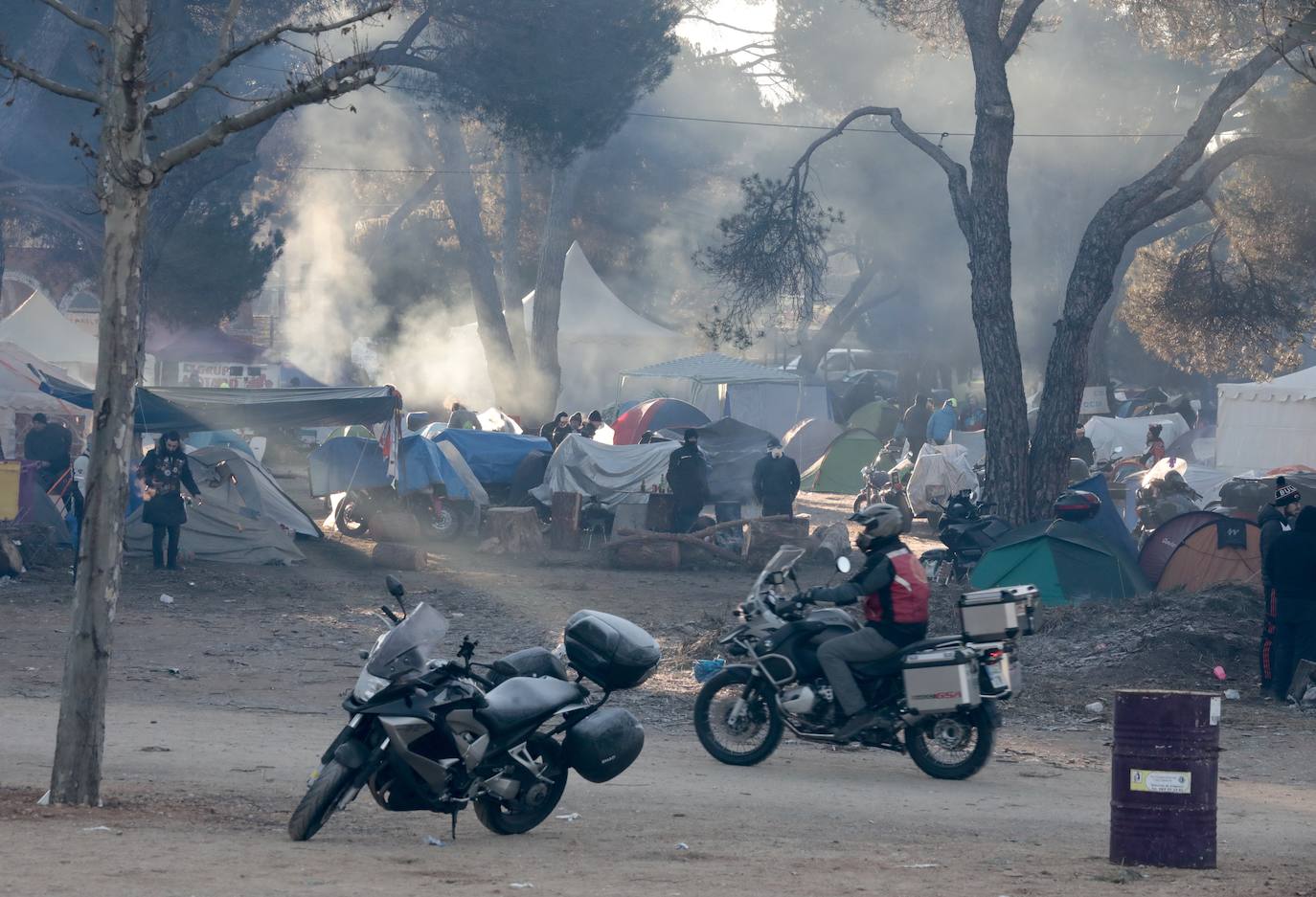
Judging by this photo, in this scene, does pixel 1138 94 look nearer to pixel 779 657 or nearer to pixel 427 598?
pixel 427 598

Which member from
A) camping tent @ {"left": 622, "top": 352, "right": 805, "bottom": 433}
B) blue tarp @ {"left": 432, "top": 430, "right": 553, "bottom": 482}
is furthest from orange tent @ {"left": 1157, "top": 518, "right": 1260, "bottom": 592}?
camping tent @ {"left": 622, "top": 352, "right": 805, "bottom": 433}

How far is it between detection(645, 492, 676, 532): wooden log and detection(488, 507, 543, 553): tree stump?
1689mm

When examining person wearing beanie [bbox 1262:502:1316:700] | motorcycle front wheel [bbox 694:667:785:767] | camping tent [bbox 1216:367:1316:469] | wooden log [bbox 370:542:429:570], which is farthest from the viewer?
camping tent [bbox 1216:367:1316:469]

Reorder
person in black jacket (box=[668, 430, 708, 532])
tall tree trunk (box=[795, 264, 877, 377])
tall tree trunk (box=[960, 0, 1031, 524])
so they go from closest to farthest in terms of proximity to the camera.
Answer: tall tree trunk (box=[960, 0, 1031, 524]) → person in black jacket (box=[668, 430, 708, 532]) → tall tree trunk (box=[795, 264, 877, 377])

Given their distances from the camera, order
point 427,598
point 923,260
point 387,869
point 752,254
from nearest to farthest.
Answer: point 387,869
point 427,598
point 752,254
point 923,260

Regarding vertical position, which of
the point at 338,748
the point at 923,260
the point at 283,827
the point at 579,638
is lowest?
the point at 283,827

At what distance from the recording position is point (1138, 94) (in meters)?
41.3

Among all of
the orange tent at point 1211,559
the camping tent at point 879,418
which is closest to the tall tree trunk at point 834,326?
the camping tent at point 879,418

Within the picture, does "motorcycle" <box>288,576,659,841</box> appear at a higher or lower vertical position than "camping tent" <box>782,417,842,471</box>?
lower

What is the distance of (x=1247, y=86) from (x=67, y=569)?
49.2 ft

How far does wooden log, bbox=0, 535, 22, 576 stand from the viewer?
16438 millimetres

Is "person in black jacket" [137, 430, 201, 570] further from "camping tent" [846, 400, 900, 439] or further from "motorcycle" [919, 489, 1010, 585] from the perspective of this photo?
"camping tent" [846, 400, 900, 439]

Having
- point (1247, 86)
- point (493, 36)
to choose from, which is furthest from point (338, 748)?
point (493, 36)

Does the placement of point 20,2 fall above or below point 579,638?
above
